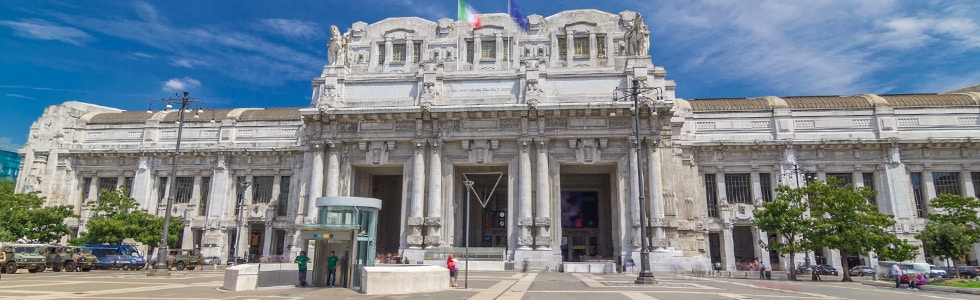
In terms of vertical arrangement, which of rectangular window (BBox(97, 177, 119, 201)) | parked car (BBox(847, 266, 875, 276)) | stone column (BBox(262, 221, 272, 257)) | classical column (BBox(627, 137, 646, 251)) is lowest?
parked car (BBox(847, 266, 875, 276))

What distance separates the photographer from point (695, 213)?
1753 inches

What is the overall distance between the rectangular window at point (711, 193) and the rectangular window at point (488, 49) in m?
22.0

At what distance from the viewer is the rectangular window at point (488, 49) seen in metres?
45.7

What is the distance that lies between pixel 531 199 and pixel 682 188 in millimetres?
12253

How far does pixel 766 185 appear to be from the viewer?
156ft

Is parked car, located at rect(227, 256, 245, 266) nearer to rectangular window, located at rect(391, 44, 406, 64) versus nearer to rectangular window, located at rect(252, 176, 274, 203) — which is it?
rectangular window, located at rect(252, 176, 274, 203)

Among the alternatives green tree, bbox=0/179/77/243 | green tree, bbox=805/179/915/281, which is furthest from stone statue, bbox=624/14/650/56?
green tree, bbox=0/179/77/243

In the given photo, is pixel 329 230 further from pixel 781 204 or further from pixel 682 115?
pixel 682 115

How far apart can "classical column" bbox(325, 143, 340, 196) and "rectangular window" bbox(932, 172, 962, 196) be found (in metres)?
49.9

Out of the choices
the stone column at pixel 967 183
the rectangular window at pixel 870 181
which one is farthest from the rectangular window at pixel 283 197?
the stone column at pixel 967 183

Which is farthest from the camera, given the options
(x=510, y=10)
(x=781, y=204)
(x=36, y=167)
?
(x=36, y=167)

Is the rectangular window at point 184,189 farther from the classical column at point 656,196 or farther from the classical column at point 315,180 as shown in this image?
the classical column at point 656,196

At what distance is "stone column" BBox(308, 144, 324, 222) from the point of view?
41678 mm

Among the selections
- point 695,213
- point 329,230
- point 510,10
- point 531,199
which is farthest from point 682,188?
point 329,230
